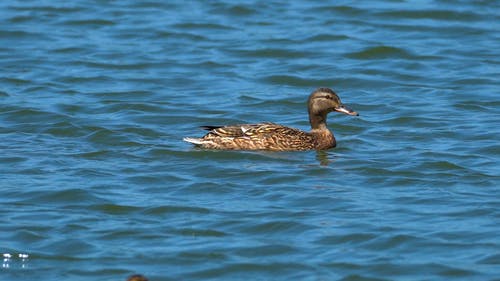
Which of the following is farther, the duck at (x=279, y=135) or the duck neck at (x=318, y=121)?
the duck neck at (x=318, y=121)

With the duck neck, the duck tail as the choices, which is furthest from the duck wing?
the duck neck

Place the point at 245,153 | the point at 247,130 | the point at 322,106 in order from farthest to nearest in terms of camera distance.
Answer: the point at 322,106, the point at 247,130, the point at 245,153

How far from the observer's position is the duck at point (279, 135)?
15.5m

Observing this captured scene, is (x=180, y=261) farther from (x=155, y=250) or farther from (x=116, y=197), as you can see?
(x=116, y=197)

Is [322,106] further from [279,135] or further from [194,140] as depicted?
[194,140]

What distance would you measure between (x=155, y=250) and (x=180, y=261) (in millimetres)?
341

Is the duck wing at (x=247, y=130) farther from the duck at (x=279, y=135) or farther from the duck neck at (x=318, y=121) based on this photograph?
the duck neck at (x=318, y=121)

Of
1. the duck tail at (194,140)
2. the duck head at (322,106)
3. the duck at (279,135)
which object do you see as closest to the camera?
the duck tail at (194,140)

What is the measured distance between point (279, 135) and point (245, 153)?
1.46 feet

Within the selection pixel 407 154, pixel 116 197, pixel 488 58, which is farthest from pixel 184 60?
pixel 116 197

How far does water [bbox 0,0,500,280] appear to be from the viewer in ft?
38.3

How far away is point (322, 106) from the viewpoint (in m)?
16.1

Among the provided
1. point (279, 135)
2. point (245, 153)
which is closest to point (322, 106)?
point (279, 135)

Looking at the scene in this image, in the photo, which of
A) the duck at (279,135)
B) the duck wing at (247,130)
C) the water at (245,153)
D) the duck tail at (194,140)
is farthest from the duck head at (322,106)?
the duck tail at (194,140)
